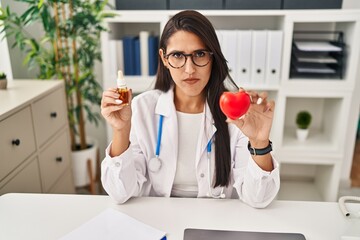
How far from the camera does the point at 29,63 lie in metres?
2.24

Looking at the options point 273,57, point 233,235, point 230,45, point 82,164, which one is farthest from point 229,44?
point 233,235

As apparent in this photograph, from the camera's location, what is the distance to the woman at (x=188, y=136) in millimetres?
1133

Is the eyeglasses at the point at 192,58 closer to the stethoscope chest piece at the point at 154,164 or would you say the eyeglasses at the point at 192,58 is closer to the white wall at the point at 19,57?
the stethoscope chest piece at the point at 154,164

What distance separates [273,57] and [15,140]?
1663 mm

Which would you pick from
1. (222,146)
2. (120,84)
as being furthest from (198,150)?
(120,84)

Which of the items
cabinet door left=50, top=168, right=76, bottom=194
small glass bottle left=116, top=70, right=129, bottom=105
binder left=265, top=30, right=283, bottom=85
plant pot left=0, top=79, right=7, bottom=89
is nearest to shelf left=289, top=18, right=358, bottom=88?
binder left=265, top=30, right=283, bottom=85

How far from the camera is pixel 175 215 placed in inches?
42.3

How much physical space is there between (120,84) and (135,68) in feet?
4.60

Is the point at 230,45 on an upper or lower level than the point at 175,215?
upper

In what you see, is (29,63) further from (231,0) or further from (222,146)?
(222,146)

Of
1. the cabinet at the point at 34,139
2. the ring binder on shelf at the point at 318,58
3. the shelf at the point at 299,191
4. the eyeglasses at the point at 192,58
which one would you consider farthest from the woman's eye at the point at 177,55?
the shelf at the point at 299,191

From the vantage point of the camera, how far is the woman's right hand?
3.53 ft

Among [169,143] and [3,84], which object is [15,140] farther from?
[169,143]

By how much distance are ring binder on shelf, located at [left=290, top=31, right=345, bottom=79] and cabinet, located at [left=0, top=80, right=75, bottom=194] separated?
1.59 meters
